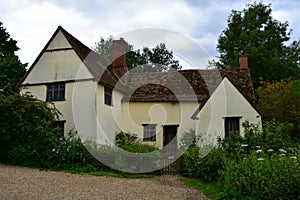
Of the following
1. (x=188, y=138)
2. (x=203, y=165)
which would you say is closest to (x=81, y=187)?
(x=203, y=165)

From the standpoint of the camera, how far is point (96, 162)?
13.1 metres

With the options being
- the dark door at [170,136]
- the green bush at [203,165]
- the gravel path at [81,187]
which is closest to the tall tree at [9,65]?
the gravel path at [81,187]

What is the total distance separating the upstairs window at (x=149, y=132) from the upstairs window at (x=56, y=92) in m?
5.47

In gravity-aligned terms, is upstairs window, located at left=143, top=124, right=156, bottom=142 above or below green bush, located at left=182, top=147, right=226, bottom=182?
above

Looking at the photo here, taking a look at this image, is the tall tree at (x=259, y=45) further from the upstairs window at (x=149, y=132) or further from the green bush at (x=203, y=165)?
the green bush at (x=203, y=165)

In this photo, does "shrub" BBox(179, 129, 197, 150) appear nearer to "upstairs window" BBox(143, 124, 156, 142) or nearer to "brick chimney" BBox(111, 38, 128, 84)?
"upstairs window" BBox(143, 124, 156, 142)

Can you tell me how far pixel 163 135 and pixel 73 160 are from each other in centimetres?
831

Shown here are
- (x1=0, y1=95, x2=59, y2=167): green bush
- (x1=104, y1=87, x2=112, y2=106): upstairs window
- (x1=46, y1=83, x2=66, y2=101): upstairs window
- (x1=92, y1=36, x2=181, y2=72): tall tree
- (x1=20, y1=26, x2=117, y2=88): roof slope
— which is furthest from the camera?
(x1=92, y1=36, x2=181, y2=72): tall tree

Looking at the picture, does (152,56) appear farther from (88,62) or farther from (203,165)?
(203,165)

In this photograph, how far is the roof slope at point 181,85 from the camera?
67.6 feet

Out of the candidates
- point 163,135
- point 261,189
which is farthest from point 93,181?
point 163,135

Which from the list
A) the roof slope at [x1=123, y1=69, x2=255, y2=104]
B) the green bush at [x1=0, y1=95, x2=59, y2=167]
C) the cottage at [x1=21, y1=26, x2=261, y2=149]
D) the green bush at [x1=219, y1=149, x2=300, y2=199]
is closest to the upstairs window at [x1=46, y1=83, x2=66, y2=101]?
the cottage at [x1=21, y1=26, x2=261, y2=149]

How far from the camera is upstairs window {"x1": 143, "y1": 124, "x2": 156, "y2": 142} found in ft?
67.5

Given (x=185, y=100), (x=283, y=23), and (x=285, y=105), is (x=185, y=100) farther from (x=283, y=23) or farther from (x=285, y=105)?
(x=283, y=23)
